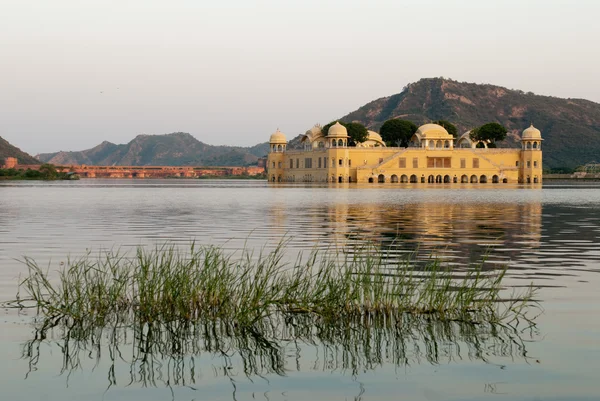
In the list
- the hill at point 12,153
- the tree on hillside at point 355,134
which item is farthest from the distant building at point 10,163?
the tree on hillside at point 355,134

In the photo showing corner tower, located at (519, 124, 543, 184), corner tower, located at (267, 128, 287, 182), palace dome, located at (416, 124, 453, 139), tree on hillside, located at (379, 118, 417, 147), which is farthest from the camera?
corner tower, located at (267, 128, 287, 182)

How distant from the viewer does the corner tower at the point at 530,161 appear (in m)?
126

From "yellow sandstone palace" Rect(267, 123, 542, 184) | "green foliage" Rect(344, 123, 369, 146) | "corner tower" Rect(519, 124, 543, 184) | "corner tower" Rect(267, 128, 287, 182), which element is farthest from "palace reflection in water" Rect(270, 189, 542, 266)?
"corner tower" Rect(267, 128, 287, 182)

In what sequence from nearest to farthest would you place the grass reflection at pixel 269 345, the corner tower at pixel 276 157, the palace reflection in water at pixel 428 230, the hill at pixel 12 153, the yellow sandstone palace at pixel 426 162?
A: the grass reflection at pixel 269 345
the palace reflection in water at pixel 428 230
the yellow sandstone palace at pixel 426 162
the corner tower at pixel 276 157
the hill at pixel 12 153

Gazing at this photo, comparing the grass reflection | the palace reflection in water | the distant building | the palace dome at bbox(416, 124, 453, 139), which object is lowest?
the palace reflection in water

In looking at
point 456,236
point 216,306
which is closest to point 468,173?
point 456,236

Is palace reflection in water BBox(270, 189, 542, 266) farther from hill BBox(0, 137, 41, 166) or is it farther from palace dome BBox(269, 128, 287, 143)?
hill BBox(0, 137, 41, 166)

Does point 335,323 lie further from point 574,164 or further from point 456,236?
point 574,164

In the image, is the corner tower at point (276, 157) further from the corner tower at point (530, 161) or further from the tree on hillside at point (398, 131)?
the corner tower at point (530, 161)

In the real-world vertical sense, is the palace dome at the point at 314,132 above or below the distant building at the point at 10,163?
above

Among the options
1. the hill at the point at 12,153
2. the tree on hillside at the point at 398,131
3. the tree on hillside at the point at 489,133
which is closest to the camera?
the tree on hillside at the point at 489,133

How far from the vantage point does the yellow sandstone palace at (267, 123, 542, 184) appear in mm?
123125

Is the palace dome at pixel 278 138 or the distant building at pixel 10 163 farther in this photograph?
the distant building at pixel 10 163

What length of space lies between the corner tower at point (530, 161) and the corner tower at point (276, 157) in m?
40.0
